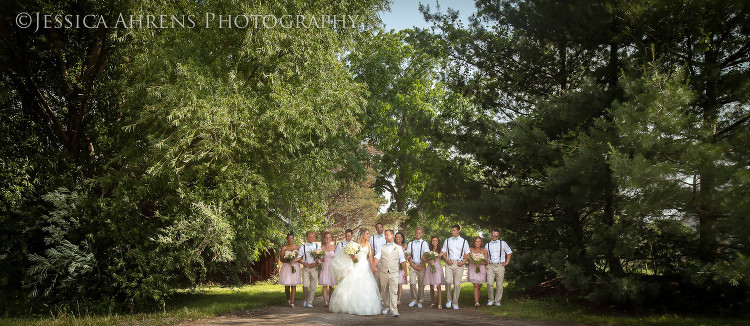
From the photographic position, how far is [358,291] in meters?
12.1

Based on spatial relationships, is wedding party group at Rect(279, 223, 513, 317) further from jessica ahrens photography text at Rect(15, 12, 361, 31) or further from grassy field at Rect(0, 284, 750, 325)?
jessica ahrens photography text at Rect(15, 12, 361, 31)

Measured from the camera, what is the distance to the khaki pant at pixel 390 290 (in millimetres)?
11562

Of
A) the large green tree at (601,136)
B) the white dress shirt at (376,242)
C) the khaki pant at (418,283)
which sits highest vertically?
the large green tree at (601,136)

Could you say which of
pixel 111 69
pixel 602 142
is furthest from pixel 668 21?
pixel 111 69

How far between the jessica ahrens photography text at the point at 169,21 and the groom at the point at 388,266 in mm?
5654

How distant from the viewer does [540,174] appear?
13.0m

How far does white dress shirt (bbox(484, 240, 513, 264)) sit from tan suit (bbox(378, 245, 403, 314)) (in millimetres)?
2699

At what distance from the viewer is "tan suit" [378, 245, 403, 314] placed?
1184cm

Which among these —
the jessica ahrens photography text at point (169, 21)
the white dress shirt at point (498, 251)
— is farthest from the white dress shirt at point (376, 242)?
the jessica ahrens photography text at point (169, 21)

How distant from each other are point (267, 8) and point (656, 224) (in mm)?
9600

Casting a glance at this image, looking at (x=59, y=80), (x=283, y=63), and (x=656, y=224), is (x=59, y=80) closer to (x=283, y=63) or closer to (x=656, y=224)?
(x=283, y=63)

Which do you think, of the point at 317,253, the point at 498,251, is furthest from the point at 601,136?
the point at 317,253

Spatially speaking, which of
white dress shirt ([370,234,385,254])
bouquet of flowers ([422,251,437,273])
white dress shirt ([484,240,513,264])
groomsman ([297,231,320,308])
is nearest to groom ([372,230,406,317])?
white dress shirt ([370,234,385,254])

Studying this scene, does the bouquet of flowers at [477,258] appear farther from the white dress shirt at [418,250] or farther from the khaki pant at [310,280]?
the khaki pant at [310,280]
